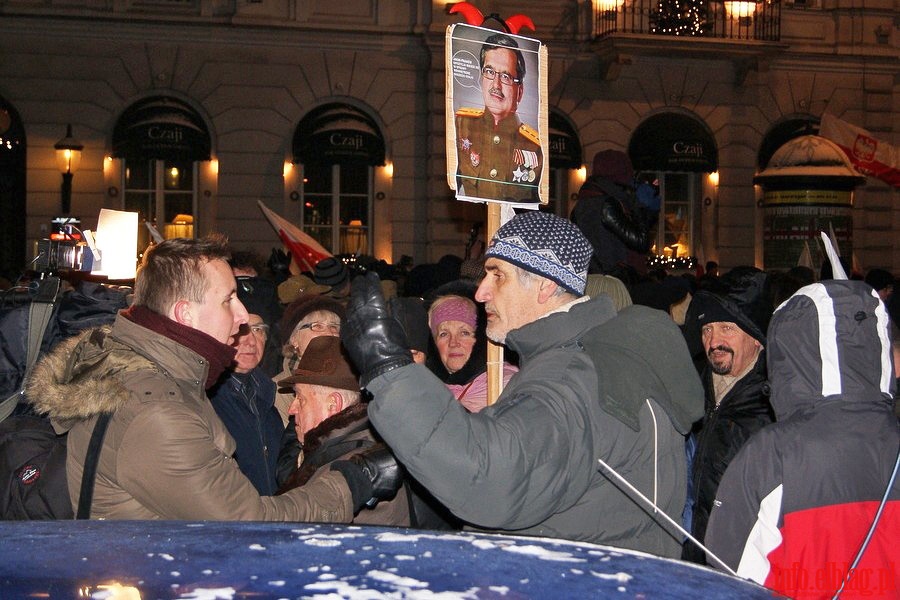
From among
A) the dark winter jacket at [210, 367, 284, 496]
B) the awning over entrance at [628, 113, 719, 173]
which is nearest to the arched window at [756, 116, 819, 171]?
the awning over entrance at [628, 113, 719, 173]

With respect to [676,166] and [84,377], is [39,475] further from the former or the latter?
[676,166]

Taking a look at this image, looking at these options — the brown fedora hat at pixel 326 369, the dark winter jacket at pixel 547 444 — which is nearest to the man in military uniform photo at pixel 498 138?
the brown fedora hat at pixel 326 369

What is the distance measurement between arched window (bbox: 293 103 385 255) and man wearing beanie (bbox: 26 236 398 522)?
1814cm

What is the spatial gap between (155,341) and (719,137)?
861 inches

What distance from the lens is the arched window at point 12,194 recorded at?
2020cm

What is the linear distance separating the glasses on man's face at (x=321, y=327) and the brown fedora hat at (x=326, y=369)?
1.18 meters

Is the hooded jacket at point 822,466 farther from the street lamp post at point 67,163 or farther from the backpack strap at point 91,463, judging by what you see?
the street lamp post at point 67,163

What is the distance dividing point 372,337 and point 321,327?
3.08 metres

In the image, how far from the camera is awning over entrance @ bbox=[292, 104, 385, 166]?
2142cm

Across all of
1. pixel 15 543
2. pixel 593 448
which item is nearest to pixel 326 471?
pixel 593 448

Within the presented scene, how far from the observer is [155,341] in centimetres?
328

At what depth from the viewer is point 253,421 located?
5000mm

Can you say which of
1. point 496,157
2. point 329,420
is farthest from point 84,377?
point 496,157

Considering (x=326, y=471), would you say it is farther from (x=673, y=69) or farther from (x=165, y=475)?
(x=673, y=69)
